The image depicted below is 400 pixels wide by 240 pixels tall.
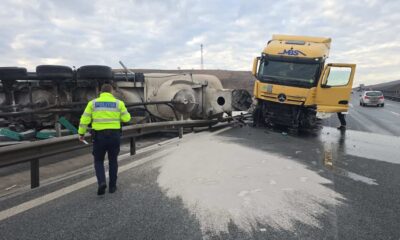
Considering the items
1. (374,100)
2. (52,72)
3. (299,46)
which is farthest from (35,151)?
(374,100)

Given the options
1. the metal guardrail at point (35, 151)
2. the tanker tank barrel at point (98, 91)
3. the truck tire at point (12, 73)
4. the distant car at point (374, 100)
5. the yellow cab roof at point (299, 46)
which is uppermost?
the yellow cab roof at point (299, 46)

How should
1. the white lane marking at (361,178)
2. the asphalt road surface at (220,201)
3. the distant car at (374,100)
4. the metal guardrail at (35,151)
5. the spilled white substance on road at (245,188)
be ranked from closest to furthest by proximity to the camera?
the asphalt road surface at (220,201) < the spilled white substance on road at (245,188) < the metal guardrail at (35,151) < the white lane marking at (361,178) < the distant car at (374,100)

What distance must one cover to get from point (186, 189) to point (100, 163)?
1252 millimetres

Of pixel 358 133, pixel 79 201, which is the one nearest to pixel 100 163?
pixel 79 201

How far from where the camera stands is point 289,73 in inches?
516

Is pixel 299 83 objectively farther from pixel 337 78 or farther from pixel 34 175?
pixel 34 175

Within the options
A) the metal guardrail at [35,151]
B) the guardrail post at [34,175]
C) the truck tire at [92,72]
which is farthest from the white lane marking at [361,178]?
the truck tire at [92,72]

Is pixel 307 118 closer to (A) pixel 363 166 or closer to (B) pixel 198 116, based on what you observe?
(B) pixel 198 116

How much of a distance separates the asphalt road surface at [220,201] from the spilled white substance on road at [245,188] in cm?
1

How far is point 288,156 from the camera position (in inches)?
317

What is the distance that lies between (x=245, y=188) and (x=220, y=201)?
0.72 metres

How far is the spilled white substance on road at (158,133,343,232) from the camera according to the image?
4129mm

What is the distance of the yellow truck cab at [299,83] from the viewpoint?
1255 centimetres

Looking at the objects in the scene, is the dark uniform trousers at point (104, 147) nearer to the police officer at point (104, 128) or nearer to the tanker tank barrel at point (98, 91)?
the police officer at point (104, 128)
